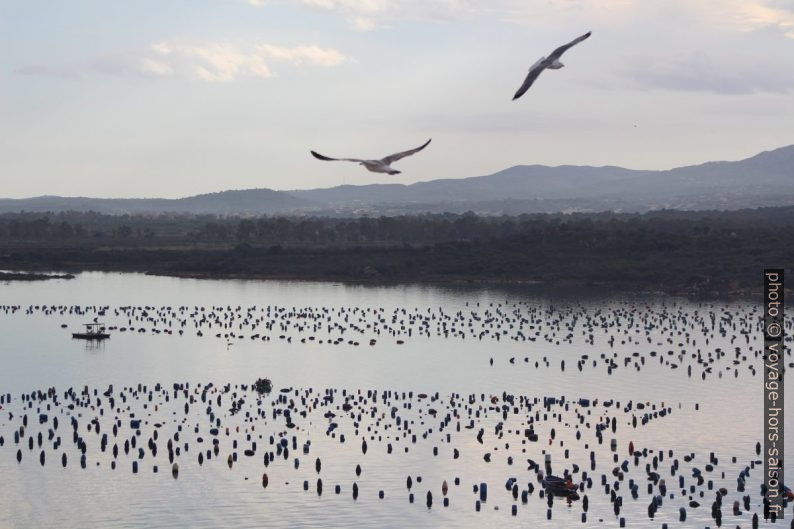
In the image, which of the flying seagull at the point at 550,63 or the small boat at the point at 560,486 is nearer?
the flying seagull at the point at 550,63

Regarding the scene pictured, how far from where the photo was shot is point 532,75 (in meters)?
15.8

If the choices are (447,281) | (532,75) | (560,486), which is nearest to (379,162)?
(532,75)

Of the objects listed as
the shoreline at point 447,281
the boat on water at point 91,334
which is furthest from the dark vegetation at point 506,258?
the boat on water at point 91,334

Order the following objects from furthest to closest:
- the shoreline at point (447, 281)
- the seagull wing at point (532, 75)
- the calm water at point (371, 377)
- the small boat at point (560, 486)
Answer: the shoreline at point (447, 281) < the small boat at point (560, 486) < the calm water at point (371, 377) < the seagull wing at point (532, 75)

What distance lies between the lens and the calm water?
126 ft

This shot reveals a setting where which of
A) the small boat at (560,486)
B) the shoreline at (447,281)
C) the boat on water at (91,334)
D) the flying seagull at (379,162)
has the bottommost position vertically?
the small boat at (560,486)

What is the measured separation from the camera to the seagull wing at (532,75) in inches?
593

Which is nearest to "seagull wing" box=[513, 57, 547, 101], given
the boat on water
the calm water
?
the calm water

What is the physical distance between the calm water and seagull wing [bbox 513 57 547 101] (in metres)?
23.0

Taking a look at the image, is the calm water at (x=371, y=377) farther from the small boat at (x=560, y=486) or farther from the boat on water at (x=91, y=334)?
the boat on water at (x=91, y=334)

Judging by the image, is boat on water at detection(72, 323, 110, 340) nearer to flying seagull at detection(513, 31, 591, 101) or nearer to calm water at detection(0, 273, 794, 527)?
calm water at detection(0, 273, 794, 527)

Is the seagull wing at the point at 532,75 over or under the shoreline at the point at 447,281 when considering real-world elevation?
over

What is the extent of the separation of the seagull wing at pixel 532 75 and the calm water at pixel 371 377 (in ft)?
75.6

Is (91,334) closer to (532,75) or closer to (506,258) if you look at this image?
(506,258)
